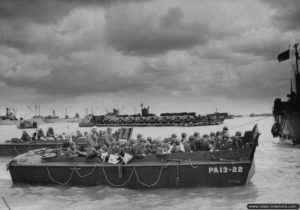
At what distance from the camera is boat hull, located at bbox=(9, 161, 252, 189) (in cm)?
1095

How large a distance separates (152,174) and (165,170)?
0.44m

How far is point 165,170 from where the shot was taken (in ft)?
36.8

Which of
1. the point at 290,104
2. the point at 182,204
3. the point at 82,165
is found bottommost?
the point at 182,204

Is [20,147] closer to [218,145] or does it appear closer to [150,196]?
[150,196]

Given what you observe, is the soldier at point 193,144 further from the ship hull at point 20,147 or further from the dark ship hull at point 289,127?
the dark ship hull at point 289,127

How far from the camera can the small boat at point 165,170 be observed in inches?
431

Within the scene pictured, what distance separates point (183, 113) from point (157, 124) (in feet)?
58.9

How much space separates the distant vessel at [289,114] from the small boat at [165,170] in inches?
531

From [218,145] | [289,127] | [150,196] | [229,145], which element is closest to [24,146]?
[150,196]

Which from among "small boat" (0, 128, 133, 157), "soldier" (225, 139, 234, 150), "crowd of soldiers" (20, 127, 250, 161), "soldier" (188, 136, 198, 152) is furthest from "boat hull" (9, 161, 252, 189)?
"small boat" (0, 128, 133, 157)

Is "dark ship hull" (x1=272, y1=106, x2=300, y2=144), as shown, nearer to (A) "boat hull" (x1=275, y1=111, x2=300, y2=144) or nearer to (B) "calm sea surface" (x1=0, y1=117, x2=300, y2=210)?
(A) "boat hull" (x1=275, y1=111, x2=300, y2=144)

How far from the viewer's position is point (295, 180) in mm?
13164

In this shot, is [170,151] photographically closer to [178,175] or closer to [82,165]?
[178,175]

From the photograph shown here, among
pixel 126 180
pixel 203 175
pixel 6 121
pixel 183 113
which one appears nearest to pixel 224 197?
pixel 203 175
